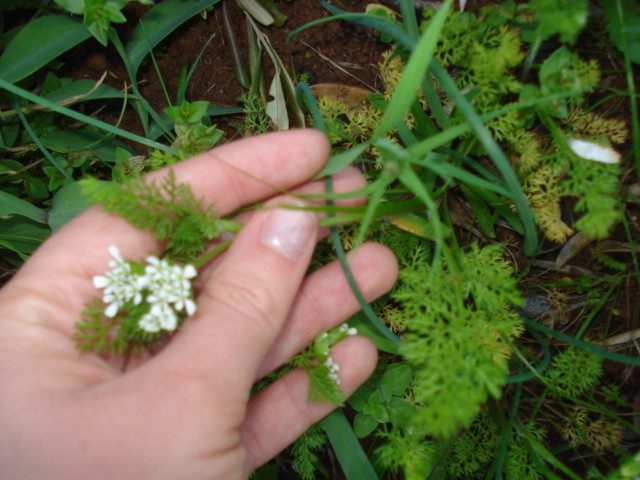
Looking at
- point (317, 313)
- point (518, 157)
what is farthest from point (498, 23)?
point (317, 313)

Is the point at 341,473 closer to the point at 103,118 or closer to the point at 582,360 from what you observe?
the point at 582,360

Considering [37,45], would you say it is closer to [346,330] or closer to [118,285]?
[118,285]

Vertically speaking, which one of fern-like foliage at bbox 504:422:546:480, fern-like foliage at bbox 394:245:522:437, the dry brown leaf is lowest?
fern-like foliage at bbox 504:422:546:480

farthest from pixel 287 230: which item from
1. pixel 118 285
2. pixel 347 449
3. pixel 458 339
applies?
pixel 347 449

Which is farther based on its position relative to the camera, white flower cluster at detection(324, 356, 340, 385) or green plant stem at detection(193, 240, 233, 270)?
white flower cluster at detection(324, 356, 340, 385)

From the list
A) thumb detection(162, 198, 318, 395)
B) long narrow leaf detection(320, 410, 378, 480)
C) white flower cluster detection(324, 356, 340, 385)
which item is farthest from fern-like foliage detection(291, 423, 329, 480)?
thumb detection(162, 198, 318, 395)

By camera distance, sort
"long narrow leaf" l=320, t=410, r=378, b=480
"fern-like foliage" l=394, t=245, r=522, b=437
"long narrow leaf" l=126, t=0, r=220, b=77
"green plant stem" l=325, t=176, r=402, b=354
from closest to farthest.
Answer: "fern-like foliage" l=394, t=245, r=522, b=437 < "green plant stem" l=325, t=176, r=402, b=354 < "long narrow leaf" l=320, t=410, r=378, b=480 < "long narrow leaf" l=126, t=0, r=220, b=77

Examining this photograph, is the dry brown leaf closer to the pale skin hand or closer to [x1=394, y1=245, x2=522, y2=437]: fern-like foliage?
the pale skin hand
